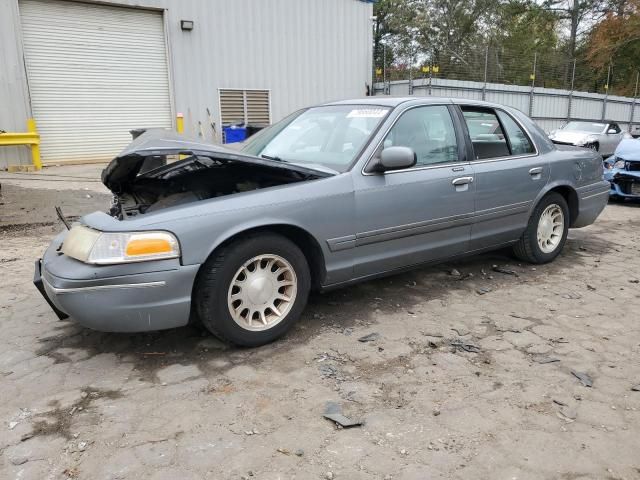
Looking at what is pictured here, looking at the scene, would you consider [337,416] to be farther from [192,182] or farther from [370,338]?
[192,182]

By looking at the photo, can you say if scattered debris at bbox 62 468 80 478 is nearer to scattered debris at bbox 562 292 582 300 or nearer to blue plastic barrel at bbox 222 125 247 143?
scattered debris at bbox 562 292 582 300

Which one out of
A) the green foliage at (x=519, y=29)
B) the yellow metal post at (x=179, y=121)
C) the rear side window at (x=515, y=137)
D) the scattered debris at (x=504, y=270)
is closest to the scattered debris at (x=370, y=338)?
the scattered debris at (x=504, y=270)

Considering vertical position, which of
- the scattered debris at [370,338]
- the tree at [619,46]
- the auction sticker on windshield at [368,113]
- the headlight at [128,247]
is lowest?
the scattered debris at [370,338]

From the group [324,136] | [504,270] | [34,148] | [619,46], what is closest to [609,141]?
[504,270]

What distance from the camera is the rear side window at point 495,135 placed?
4375 millimetres

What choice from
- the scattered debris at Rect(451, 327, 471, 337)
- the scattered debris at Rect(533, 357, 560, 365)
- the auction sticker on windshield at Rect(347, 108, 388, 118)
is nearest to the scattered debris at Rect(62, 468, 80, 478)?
the scattered debris at Rect(451, 327, 471, 337)

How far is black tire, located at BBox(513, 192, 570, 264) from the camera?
15.8 ft

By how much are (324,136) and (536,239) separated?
91.1 inches

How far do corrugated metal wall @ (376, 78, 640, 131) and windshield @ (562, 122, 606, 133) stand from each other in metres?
1.83

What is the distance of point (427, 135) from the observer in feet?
13.4

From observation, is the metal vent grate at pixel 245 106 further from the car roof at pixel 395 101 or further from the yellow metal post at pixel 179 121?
the car roof at pixel 395 101

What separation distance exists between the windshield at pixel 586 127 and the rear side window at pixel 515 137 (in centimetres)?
1325

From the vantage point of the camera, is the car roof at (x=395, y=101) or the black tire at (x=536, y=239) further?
the black tire at (x=536, y=239)

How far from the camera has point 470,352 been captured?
3.25m
